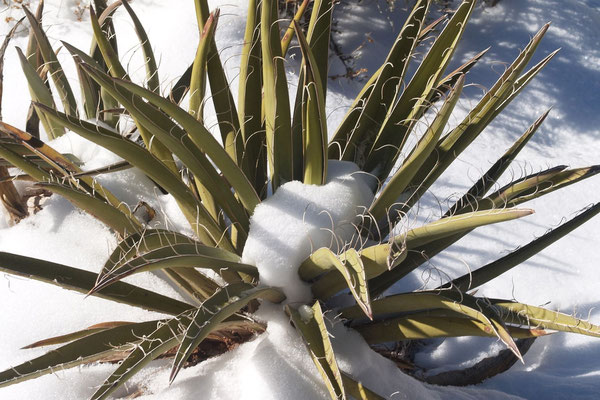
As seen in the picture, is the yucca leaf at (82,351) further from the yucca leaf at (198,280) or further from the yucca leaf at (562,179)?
the yucca leaf at (562,179)

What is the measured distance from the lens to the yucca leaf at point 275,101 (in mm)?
1197

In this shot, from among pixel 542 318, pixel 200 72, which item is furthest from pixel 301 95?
pixel 542 318

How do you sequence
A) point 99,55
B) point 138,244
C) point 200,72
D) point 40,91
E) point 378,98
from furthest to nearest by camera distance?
point 99,55, point 40,91, point 378,98, point 200,72, point 138,244

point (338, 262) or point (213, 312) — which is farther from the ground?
point (338, 262)

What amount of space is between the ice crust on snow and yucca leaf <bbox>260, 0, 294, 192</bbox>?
6 cm

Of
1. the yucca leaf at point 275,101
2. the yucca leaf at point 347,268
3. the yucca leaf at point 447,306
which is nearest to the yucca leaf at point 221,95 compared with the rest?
the yucca leaf at point 275,101

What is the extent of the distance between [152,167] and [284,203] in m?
A: 0.26

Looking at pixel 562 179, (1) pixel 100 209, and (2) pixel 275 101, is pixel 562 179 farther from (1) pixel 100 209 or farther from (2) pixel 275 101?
(1) pixel 100 209

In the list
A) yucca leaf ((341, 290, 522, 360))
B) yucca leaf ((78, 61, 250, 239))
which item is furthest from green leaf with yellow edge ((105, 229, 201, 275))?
yucca leaf ((341, 290, 522, 360))

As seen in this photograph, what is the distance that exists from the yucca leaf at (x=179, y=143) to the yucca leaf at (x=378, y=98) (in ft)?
0.88

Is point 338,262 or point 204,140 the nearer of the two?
point 338,262

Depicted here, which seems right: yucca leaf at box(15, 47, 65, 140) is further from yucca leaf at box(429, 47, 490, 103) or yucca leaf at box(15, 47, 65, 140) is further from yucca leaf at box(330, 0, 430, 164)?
yucca leaf at box(429, 47, 490, 103)

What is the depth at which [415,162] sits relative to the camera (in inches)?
47.2

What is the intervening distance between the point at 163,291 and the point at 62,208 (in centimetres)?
36
